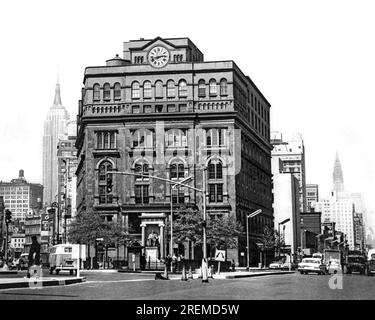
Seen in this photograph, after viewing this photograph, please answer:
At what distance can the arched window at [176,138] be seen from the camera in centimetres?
8550

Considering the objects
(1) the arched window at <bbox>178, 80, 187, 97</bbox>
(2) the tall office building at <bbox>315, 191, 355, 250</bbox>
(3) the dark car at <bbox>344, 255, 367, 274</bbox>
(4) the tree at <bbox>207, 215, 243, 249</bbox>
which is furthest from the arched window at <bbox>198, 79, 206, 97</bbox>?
(3) the dark car at <bbox>344, 255, 367, 274</bbox>

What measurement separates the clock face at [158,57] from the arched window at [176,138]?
8.94 m

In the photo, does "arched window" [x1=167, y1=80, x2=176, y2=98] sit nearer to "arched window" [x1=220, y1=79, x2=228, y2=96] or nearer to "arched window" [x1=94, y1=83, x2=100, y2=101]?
"arched window" [x1=220, y1=79, x2=228, y2=96]

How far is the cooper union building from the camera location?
85000 mm

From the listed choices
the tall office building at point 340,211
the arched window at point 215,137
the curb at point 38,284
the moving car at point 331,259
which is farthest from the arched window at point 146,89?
the curb at point 38,284

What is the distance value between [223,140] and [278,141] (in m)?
114

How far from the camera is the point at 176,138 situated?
86875mm

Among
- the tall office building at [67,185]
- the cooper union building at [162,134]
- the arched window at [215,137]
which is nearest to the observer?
the cooper union building at [162,134]

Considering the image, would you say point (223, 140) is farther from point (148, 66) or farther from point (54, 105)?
point (54, 105)

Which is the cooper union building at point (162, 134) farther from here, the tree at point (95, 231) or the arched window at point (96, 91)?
the tree at point (95, 231)

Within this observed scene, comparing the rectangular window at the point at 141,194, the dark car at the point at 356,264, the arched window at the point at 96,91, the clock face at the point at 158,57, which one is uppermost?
the clock face at the point at 158,57

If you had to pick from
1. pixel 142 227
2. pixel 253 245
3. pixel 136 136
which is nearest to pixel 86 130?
pixel 136 136

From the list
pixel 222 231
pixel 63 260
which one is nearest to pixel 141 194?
pixel 222 231
